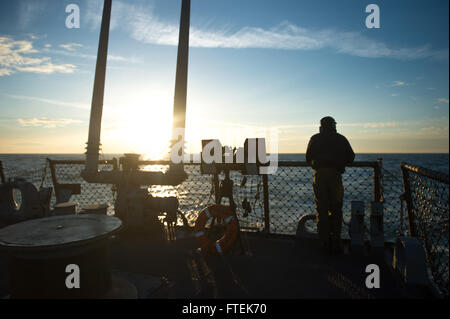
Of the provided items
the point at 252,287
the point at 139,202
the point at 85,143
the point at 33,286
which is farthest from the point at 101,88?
the point at 252,287

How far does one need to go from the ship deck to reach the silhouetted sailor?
1.33 ft

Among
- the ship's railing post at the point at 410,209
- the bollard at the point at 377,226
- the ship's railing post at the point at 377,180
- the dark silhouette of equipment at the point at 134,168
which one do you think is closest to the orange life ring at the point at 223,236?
the dark silhouette of equipment at the point at 134,168

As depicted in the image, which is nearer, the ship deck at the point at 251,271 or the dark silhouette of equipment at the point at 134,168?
the ship deck at the point at 251,271

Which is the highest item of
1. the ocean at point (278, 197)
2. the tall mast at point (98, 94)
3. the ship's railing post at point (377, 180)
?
the tall mast at point (98, 94)

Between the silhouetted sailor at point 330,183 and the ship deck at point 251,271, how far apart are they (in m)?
0.41

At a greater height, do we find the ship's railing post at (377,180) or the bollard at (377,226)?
the ship's railing post at (377,180)

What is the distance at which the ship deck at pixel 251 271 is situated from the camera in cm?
332

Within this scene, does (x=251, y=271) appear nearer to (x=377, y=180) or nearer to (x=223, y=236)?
(x=223, y=236)

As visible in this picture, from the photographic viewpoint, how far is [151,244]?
5.12 meters

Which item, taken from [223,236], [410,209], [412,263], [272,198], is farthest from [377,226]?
[272,198]

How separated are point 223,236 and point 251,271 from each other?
888mm

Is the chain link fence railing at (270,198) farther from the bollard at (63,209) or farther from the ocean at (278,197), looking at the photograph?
the bollard at (63,209)

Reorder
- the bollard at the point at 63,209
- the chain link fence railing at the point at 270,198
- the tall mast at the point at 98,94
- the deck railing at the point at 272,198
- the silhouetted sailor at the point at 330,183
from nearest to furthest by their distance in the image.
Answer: the silhouetted sailor at the point at 330,183 < the chain link fence railing at the point at 270,198 < the deck railing at the point at 272,198 < the bollard at the point at 63,209 < the tall mast at the point at 98,94
